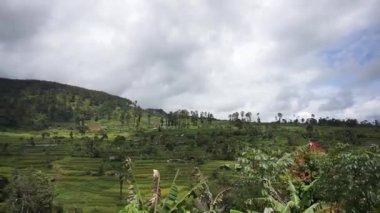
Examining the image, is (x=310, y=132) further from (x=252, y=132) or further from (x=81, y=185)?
(x=81, y=185)

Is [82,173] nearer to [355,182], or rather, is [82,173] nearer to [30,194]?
[30,194]

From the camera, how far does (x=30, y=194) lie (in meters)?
84.5

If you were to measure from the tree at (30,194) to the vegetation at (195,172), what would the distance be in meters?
0.16

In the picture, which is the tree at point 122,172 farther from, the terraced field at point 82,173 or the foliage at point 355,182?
the foliage at point 355,182

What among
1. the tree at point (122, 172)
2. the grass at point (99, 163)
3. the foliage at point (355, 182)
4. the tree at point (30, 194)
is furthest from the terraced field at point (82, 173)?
the foliage at point (355, 182)

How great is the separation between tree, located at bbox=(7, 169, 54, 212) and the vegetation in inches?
6.5

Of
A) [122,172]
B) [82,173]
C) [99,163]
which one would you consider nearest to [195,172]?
[122,172]

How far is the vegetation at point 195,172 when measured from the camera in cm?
1957

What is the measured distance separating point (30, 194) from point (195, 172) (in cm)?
7322

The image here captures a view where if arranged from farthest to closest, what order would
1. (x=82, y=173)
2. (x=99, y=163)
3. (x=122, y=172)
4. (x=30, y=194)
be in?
1. (x=99, y=163)
2. (x=82, y=173)
3. (x=122, y=172)
4. (x=30, y=194)

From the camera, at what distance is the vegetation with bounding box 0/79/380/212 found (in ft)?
64.2

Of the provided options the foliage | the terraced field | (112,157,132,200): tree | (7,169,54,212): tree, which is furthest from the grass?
the foliage

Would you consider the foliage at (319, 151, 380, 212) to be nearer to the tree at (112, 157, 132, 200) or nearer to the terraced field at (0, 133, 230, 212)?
the tree at (112, 157, 132, 200)

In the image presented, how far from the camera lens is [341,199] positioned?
2097 centimetres
